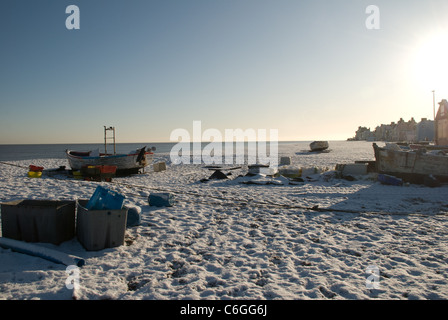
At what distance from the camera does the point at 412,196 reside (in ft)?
35.2

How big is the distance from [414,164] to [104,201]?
15.9m

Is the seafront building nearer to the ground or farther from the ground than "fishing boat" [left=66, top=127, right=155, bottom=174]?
farther from the ground

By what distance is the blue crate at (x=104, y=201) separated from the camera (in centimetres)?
479

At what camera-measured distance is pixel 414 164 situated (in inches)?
566

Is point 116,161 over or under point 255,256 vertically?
over

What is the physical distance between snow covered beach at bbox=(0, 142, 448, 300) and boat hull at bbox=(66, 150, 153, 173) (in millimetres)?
9316

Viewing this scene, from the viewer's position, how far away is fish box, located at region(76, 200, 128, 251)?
4695 mm

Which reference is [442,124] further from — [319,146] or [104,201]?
[104,201]

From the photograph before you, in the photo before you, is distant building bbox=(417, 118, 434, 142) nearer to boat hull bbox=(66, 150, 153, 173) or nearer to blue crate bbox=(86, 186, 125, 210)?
boat hull bbox=(66, 150, 153, 173)

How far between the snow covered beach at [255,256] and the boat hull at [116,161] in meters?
9.32

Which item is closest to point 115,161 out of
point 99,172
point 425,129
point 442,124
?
point 99,172

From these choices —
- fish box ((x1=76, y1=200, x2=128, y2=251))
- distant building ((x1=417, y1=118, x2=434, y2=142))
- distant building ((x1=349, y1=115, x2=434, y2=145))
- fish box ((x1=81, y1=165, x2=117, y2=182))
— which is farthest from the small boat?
fish box ((x1=76, y1=200, x2=128, y2=251))

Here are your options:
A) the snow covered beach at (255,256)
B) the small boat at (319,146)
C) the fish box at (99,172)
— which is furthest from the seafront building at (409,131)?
the fish box at (99,172)
